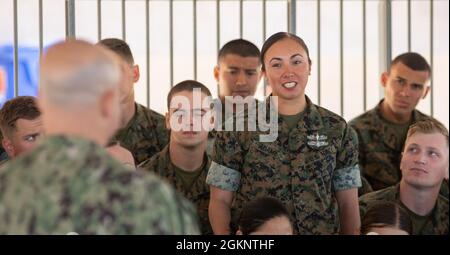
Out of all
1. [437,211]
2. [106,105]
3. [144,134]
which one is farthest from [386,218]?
[106,105]

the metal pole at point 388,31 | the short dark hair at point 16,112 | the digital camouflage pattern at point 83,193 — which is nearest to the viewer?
the digital camouflage pattern at point 83,193

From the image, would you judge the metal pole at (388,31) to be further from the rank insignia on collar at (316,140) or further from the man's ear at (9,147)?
the man's ear at (9,147)

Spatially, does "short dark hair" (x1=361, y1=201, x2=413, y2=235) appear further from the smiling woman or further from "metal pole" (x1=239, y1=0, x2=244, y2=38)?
"metal pole" (x1=239, y1=0, x2=244, y2=38)

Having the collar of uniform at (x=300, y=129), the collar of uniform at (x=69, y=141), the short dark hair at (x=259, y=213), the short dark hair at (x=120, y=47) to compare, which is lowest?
the short dark hair at (x=259, y=213)

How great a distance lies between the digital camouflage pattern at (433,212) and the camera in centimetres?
363

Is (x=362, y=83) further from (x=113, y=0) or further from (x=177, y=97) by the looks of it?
(x=177, y=97)

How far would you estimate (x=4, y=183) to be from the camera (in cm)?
187

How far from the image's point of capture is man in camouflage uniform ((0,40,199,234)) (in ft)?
6.02

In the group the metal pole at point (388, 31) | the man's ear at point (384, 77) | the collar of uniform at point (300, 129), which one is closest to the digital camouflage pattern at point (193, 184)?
the collar of uniform at point (300, 129)

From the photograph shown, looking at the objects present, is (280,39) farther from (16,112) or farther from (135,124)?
(16,112)

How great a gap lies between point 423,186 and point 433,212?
113 millimetres

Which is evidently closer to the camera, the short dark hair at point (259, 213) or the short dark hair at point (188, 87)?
the short dark hair at point (259, 213)

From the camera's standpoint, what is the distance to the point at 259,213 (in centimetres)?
309

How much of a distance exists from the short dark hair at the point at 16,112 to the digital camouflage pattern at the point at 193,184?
1.76 feet
